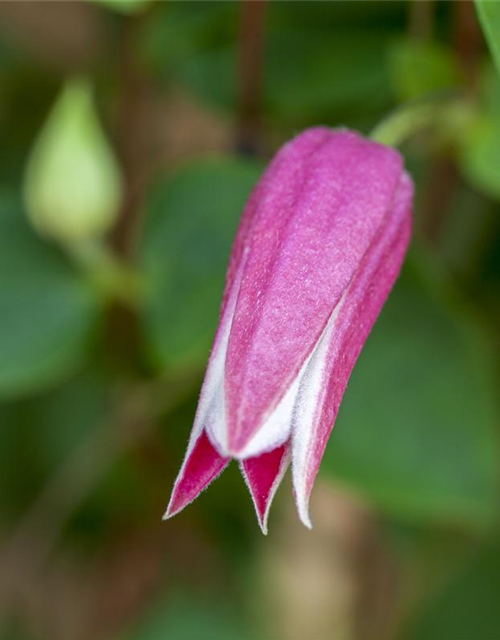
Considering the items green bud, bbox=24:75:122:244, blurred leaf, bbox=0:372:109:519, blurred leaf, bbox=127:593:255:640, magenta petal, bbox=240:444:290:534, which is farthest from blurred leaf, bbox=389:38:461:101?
blurred leaf, bbox=127:593:255:640

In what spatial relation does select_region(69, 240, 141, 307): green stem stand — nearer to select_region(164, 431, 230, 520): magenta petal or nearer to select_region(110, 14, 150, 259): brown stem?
select_region(110, 14, 150, 259): brown stem

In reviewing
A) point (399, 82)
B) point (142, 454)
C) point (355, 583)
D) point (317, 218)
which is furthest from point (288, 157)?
point (355, 583)

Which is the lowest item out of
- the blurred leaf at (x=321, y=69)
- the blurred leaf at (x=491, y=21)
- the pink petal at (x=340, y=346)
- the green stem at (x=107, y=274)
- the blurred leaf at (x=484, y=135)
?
the green stem at (x=107, y=274)

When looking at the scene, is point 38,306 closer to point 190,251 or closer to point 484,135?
point 190,251

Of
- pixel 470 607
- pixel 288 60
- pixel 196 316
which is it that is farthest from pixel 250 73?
pixel 470 607

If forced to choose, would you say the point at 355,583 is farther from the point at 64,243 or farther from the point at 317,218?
the point at 317,218

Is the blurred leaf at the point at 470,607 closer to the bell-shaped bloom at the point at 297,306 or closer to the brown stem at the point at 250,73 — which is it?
the brown stem at the point at 250,73

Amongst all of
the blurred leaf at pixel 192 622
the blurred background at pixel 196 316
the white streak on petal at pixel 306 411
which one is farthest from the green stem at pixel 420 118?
the blurred leaf at pixel 192 622
